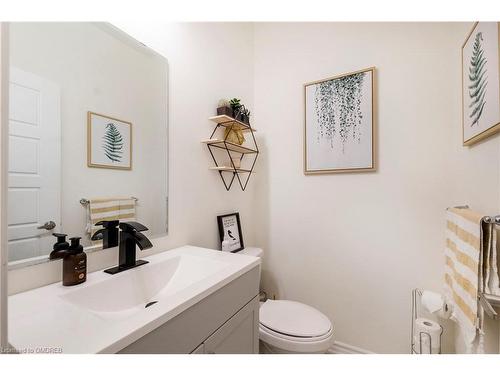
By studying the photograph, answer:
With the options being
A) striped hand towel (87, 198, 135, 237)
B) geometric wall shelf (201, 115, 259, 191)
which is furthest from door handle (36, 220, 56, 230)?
geometric wall shelf (201, 115, 259, 191)

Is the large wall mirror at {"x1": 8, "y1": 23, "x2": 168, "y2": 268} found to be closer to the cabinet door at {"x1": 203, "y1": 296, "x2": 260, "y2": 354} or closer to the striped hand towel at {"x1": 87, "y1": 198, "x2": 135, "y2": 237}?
the striped hand towel at {"x1": 87, "y1": 198, "x2": 135, "y2": 237}

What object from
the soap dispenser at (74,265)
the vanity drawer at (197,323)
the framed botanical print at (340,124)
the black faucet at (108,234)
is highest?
the framed botanical print at (340,124)

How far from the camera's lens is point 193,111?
1.24 m

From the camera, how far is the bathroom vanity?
18.1 inches

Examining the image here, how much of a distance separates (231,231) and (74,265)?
0.89 m

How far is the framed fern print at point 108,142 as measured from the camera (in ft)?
2.68

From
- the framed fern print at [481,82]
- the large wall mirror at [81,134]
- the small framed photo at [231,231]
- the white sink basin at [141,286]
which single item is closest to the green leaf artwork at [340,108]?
the framed fern print at [481,82]

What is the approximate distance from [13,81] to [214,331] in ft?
Result: 3.02

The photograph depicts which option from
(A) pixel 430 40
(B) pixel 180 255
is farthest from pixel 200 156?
(A) pixel 430 40

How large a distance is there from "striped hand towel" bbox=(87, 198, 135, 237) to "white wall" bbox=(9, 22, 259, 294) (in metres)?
0.12

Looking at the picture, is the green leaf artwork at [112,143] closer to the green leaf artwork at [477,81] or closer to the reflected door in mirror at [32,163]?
the reflected door in mirror at [32,163]

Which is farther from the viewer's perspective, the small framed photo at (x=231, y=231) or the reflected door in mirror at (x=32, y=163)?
the small framed photo at (x=231, y=231)

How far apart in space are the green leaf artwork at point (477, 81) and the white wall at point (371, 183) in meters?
0.16
